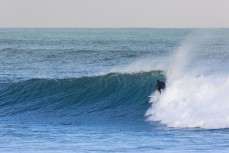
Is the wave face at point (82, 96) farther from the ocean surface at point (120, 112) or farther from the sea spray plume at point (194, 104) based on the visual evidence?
the sea spray plume at point (194, 104)

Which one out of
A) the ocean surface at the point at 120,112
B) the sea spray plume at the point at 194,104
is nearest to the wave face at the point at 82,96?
the ocean surface at the point at 120,112

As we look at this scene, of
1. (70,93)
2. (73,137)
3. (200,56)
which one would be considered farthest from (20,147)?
(200,56)

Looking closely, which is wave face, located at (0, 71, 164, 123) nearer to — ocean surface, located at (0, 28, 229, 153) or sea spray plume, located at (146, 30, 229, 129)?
ocean surface, located at (0, 28, 229, 153)

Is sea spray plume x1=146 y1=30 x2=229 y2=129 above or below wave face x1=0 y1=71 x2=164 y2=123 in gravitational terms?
below

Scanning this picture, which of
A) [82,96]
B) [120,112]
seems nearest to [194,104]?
[120,112]

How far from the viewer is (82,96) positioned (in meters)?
31.3

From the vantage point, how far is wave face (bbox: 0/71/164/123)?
1115 inches

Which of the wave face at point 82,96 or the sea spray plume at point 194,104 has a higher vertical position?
the wave face at point 82,96

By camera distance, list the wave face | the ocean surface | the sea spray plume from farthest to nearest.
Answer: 1. the wave face
2. the sea spray plume
3. the ocean surface

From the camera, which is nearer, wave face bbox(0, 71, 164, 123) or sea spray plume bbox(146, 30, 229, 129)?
sea spray plume bbox(146, 30, 229, 129)

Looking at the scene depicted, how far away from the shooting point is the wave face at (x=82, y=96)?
28.3m

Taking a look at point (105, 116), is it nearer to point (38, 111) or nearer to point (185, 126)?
point (38, 111)

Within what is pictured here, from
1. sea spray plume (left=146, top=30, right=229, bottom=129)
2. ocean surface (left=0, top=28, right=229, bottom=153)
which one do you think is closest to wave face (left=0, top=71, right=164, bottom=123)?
Result: ocean surface (left=0, top=28, right=229, bottom=153)

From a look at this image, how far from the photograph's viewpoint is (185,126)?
22438 millimetres
